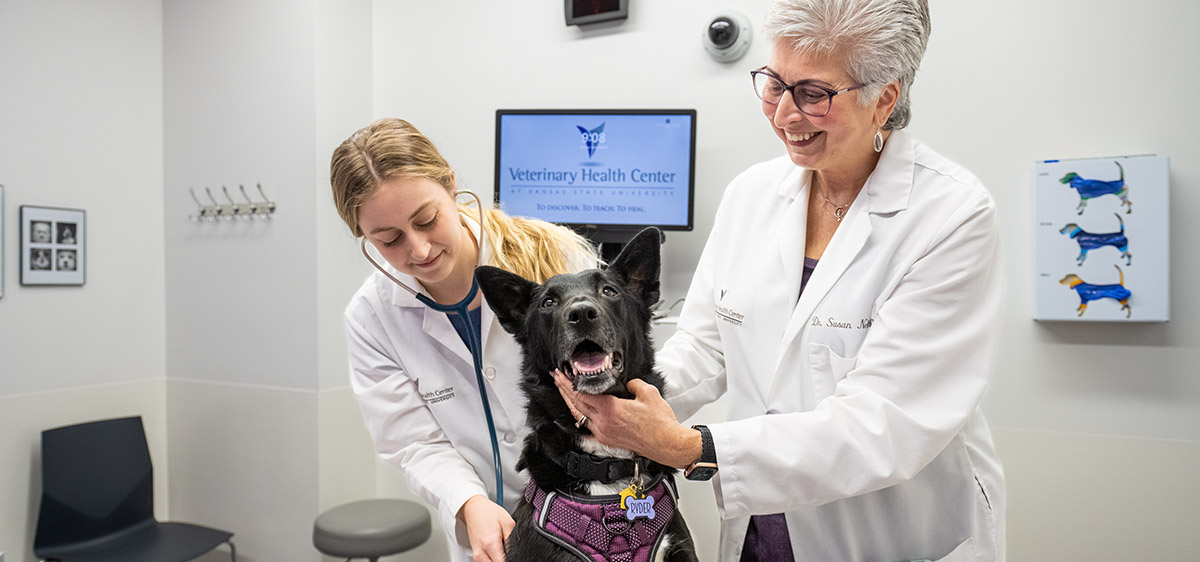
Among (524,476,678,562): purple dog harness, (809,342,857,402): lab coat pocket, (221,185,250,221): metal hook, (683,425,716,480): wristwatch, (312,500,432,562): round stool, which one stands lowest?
(312,500,432,562): round stool

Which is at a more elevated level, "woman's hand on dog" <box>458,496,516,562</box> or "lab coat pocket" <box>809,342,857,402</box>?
"lab coat pocket" <box>809,342,857,402</box>

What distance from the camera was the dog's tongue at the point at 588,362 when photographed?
114cm

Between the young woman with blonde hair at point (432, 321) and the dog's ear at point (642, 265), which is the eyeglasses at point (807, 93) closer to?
the dog's ear at point (642, 265)

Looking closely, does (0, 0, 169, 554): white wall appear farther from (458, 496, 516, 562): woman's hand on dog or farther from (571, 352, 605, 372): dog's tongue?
(571, 352, 605, 372): dog's tongue

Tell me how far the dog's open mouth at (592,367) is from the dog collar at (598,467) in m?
0.14

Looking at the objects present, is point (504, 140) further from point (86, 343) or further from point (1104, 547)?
point (1104, 547)

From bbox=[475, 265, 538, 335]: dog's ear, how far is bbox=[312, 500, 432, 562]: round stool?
2046mm

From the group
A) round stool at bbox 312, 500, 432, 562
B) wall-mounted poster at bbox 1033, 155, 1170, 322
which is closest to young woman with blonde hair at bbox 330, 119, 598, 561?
round stool at bbox 312, 500, 432, 562

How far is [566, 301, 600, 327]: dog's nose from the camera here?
1.13 metres

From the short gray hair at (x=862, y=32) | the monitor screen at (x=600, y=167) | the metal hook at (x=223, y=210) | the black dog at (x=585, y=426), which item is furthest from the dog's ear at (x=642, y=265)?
the metal hook at (x=223, y=210)

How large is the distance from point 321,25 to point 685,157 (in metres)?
1.96

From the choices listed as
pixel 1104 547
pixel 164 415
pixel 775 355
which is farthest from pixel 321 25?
pixel 1104 547

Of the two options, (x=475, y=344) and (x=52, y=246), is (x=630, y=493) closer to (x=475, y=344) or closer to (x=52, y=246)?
(x=475, y=344)

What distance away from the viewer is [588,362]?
116 cm
